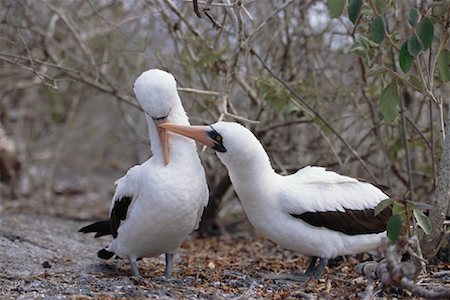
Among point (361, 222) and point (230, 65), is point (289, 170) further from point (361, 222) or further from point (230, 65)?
point (361, 222)

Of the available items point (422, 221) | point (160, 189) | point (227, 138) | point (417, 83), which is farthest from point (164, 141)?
point (422, 221)

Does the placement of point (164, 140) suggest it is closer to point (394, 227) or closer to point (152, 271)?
point (152, 271)

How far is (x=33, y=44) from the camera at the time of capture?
27.2 feet

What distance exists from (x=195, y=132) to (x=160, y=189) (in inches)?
17.5

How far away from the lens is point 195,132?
183 inches

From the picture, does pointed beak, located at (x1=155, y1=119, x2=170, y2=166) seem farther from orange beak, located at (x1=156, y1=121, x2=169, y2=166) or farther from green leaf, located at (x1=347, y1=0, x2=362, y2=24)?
green leaf, located at (x1=347, y1=0, x2=362, y2=24)

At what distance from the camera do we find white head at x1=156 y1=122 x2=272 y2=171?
15.1ft

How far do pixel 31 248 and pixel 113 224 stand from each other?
51.0 inches

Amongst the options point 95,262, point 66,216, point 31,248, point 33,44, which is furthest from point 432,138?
point 66,216

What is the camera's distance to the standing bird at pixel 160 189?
4617mm

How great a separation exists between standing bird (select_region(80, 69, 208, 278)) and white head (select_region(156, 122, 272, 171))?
0.56ft

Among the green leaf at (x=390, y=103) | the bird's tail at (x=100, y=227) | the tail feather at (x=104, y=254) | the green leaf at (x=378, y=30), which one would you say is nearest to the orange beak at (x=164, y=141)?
the bird's tail at (x=100, y=227)

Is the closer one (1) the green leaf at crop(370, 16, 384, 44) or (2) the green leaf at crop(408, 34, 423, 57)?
(2) the green leaf at crop(408, 34, 423, 57)

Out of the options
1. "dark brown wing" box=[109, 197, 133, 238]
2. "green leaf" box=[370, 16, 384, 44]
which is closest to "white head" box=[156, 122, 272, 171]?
"dark brown wing" box=[109, 197, 133, 238]
